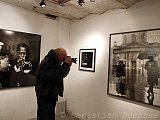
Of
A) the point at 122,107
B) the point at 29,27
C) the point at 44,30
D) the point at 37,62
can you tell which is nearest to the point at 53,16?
the point at 44,30

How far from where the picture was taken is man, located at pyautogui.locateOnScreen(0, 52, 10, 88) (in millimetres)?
2777

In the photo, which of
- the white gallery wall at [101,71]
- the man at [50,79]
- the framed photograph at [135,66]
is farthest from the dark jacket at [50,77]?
the white gallery wall at [101,71]

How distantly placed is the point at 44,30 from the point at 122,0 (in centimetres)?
173

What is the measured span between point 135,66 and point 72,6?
1.49 m

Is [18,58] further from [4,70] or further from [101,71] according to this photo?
[101,71]

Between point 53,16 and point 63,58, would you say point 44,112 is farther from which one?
point 53,16

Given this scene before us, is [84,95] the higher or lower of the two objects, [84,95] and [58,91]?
the lower

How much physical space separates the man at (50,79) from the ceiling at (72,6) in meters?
1.07

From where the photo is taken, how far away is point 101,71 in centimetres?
303

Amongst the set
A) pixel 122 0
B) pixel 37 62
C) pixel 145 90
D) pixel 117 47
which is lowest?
pixel 145 90

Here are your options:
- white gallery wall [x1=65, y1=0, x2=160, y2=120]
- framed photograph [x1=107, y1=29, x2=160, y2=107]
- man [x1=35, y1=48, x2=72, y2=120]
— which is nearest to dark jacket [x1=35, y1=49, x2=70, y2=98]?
man [x1=35, y1=48, x2=72, y2=120]

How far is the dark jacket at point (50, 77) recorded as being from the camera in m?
2.03

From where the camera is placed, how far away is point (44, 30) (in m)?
3.42

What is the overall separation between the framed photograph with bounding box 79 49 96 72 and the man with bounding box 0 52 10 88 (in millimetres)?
1434
